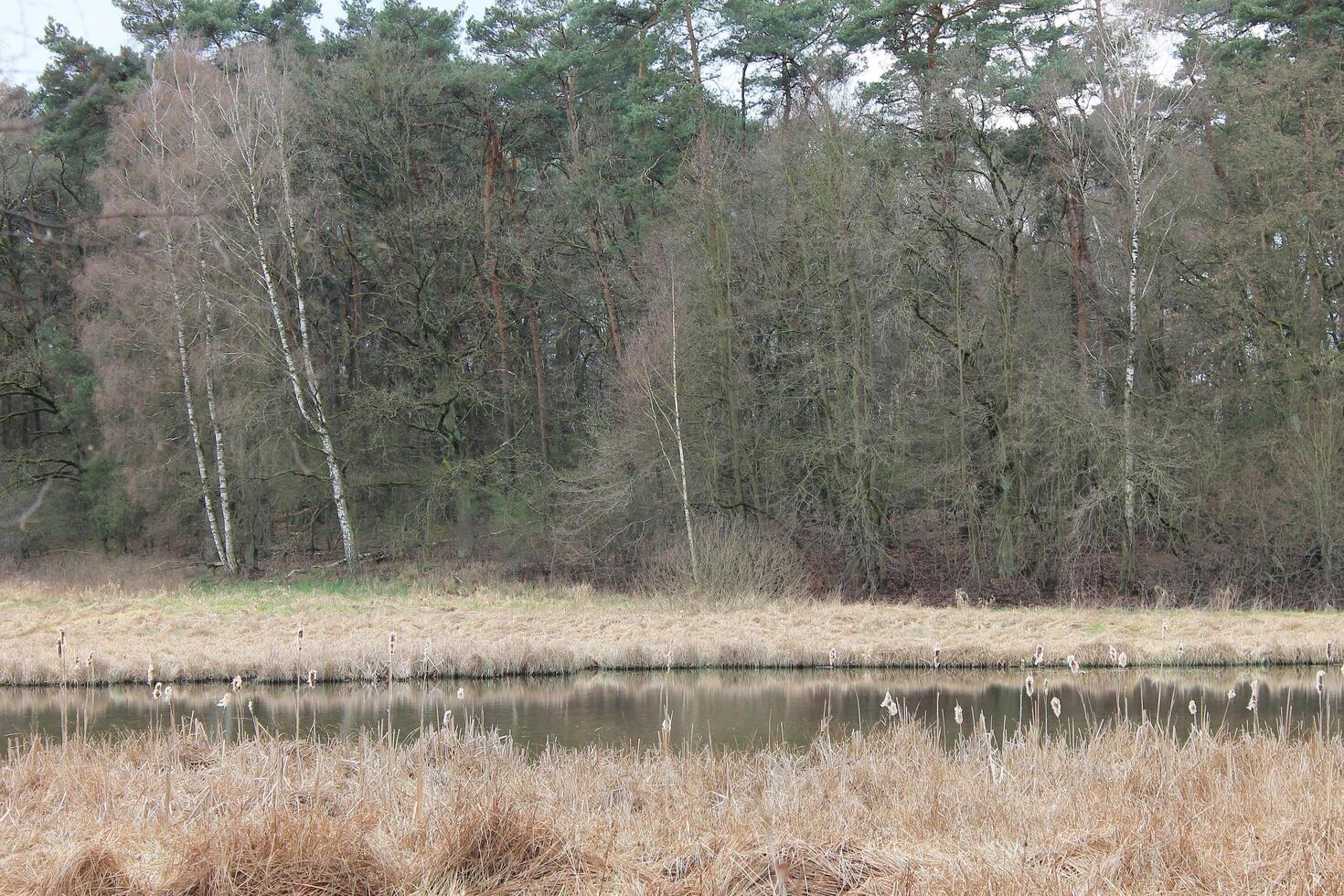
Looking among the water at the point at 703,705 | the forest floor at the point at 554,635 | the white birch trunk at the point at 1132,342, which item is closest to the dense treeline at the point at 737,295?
the white birch trunk at the point at 1132,342

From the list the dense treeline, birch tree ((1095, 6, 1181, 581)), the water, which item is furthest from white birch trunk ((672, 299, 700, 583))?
birch tree ((1095, 6, 1181, 581))

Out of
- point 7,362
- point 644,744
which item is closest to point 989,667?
point 644,744

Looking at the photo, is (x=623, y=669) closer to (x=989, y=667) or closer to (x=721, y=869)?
(x=989, y=667)

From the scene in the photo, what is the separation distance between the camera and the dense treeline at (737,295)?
21.8m

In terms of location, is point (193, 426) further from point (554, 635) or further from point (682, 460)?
point (554, 635)

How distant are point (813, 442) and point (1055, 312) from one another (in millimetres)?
6081

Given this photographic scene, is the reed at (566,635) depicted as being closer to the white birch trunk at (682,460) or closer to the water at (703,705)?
the water at (703,705)

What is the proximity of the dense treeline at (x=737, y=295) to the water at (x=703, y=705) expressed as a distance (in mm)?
6869

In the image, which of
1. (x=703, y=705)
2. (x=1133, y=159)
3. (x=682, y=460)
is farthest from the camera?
(x=682, y=460)

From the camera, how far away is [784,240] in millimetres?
24328

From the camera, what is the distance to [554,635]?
18.0m

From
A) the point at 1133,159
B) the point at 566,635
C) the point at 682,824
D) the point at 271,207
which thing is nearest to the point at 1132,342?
the point at 1133,159

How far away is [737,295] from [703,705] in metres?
12.5

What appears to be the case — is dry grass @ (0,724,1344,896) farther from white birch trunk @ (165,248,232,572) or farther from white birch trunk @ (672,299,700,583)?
white birch trunk @ (165,248,232,572)
